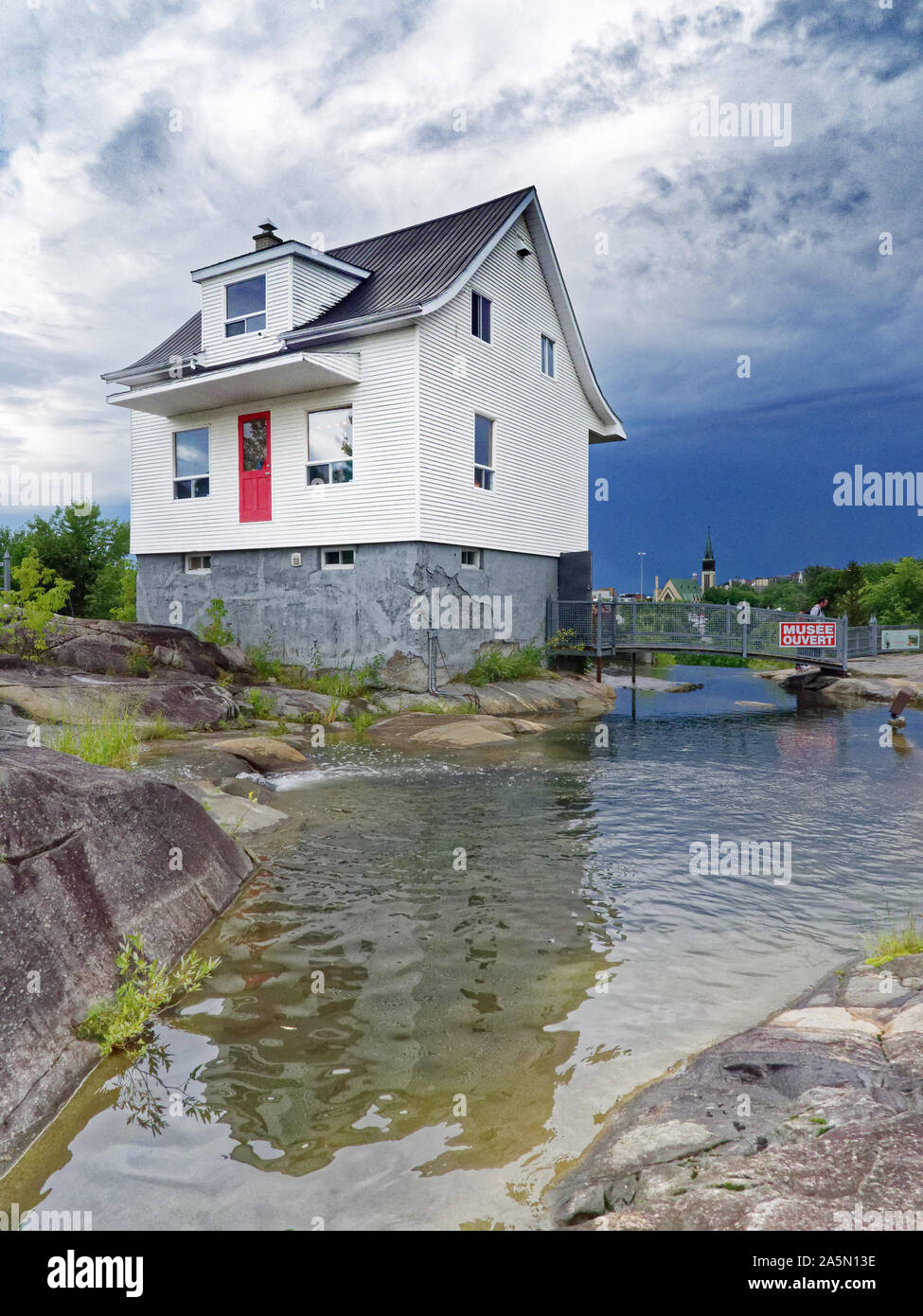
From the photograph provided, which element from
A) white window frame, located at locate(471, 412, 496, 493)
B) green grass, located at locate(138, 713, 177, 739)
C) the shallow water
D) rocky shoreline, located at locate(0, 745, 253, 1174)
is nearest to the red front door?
white window frame, located at locate(471, 412, 496, 493)

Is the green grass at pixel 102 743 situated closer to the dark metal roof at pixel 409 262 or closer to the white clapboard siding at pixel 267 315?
the dark metal roof at pixel 409 262

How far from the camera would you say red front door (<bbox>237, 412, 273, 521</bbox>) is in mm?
20500

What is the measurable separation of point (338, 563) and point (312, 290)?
676cm

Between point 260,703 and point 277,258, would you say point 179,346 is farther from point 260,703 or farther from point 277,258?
point 260,703

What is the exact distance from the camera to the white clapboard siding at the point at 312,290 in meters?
20.2

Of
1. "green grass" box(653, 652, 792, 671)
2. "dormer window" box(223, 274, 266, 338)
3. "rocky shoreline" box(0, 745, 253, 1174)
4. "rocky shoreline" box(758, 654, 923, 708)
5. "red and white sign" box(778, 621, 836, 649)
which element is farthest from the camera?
"green grass" box(653, 652, 792, 671)

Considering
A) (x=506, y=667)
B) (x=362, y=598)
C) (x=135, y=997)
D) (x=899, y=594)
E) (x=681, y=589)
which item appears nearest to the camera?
(x=135, y=997)

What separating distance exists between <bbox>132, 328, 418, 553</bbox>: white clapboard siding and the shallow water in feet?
29.8

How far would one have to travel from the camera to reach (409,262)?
69.2ft

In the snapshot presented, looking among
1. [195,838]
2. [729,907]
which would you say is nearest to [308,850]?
[195,838]

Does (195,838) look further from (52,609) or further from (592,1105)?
(52,609)

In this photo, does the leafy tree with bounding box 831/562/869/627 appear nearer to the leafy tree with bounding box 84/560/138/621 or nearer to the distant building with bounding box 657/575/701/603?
the leafy tree with bounding box 84/560/138/621

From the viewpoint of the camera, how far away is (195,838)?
6.66 m

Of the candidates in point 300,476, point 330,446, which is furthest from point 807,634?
point 300,476
